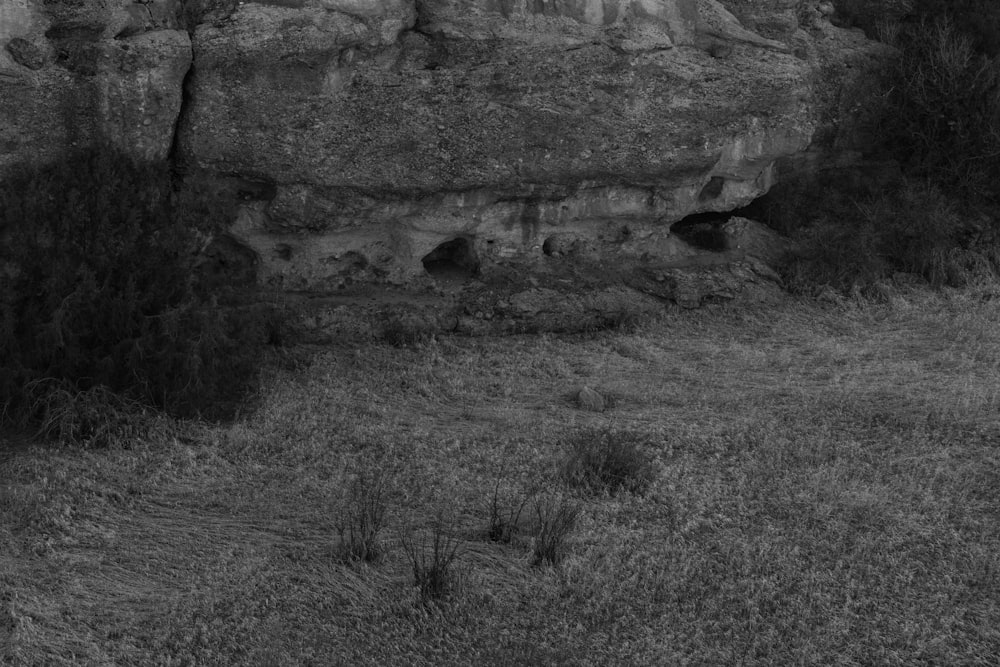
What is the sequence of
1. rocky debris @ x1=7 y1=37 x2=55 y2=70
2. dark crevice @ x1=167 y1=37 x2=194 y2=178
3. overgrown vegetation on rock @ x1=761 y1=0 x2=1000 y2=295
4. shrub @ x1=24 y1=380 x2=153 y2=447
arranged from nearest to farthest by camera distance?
shrub @ x1=24 y1=380 x2=153 y2=447
rocky debris @ x1=7 y1=37 x2=55 y2=70
dark crevice @ x1=167 y1=37 x2=194 y2=178
overgrown vegetation on rock @ x1=761 y1=0 x2=1000 y2=295

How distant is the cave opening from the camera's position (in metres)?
10.2

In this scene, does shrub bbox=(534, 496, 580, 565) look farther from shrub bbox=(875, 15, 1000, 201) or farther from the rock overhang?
shrub bbox=(875, 15, 1000, 201)

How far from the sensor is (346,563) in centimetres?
555

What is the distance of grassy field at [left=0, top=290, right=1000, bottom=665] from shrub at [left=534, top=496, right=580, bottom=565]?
37 millimetres

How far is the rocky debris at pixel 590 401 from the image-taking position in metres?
8.08

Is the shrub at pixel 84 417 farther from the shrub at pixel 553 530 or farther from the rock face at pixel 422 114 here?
the shrub at pixel 553 530

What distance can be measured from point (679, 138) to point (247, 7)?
4.29m

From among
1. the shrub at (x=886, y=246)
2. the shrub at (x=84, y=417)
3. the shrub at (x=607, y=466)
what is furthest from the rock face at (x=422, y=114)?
the shrub at (x=607, y=466)

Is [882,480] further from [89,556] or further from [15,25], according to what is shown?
[15,25]

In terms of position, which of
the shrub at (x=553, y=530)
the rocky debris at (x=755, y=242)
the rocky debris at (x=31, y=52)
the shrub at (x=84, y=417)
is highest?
the rocky debris at (x=31, y=52)

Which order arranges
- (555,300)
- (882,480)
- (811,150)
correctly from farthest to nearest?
(811,150) < (555,300) < (882,480)

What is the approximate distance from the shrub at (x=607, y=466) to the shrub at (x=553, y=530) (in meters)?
0.34

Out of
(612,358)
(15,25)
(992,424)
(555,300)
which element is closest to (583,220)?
(555,300)

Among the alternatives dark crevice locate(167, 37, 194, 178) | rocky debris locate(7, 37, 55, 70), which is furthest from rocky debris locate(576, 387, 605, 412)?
→ rocky debris locate(7, 37, 55, 70)
